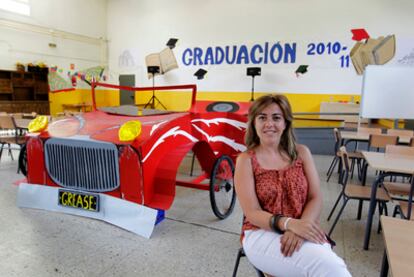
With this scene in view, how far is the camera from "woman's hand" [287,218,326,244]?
1.25m

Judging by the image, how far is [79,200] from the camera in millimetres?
2752

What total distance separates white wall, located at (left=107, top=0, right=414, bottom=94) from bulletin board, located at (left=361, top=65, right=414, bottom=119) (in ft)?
8.96

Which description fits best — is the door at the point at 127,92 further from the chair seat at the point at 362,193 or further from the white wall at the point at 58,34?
the chair seat at the point at 362,193

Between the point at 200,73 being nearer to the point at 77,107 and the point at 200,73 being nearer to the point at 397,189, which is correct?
the point at 77,107

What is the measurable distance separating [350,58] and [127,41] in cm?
751

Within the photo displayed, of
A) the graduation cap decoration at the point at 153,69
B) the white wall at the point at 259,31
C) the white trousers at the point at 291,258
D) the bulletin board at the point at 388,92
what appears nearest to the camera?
the white trousers at the point at 291,258

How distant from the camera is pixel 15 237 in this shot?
8.41ft

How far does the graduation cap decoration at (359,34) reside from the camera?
7.56 metres

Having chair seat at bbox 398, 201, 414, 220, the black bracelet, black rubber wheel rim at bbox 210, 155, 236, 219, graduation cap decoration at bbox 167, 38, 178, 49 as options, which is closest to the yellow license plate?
black rubber wheel rim at bbox 210, 155, 236, 219

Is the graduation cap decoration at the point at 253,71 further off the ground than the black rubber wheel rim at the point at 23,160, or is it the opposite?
the graduation cap decoration at the point at 253,71

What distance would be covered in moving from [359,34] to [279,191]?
7719 millimetres

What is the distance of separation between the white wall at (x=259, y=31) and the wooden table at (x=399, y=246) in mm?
7351

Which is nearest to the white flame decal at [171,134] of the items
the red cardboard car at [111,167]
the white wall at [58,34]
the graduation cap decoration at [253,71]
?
the red cardboard car at [111,167]

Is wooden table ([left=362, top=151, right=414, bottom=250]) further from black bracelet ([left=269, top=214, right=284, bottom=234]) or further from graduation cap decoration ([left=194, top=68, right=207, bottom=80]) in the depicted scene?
graduation cap decoration ([left=194, top=68, right=207, bottom=80])
